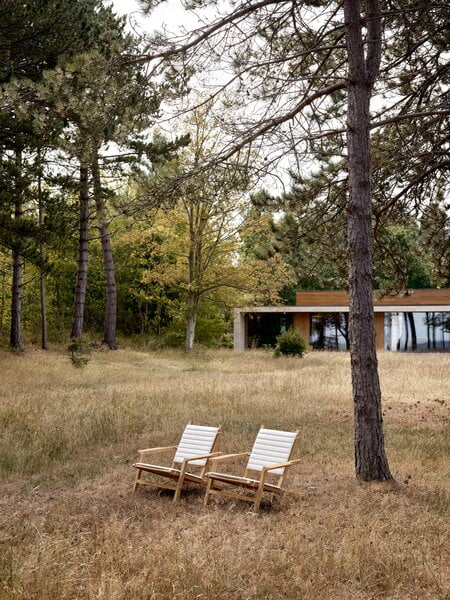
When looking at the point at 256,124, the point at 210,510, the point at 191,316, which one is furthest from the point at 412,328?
the point at 210,510

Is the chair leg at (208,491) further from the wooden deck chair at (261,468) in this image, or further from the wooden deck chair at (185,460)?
the wooden deck chair at (185,460)

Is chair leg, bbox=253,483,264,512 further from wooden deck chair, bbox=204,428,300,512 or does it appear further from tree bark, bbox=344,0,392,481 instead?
tree bark, bbox=344,0,392,481

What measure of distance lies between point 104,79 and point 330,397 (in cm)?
867

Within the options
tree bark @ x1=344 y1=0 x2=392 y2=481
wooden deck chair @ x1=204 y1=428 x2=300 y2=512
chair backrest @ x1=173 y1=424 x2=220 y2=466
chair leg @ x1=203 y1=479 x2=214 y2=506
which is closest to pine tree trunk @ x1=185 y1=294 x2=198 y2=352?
chair backrest @ x1=173 y1=424 x2=220 y2=466

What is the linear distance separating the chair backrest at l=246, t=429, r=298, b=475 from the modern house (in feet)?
88.1

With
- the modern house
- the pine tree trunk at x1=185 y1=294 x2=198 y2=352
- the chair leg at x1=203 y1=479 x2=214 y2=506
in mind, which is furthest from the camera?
the modern house

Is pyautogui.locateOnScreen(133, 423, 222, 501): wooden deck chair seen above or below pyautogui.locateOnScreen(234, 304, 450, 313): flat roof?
below

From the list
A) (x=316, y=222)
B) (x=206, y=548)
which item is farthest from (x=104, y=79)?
(x=206, y=548)

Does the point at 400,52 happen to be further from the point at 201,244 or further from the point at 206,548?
the point at 201,244

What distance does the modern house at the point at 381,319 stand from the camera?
3641 cm

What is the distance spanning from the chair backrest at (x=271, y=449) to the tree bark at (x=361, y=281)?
2.51ft

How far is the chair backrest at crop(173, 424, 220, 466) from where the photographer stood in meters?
8.33

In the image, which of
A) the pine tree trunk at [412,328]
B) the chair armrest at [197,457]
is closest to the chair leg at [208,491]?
the chair armrest at [197,457]

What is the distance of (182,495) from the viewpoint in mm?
7855
